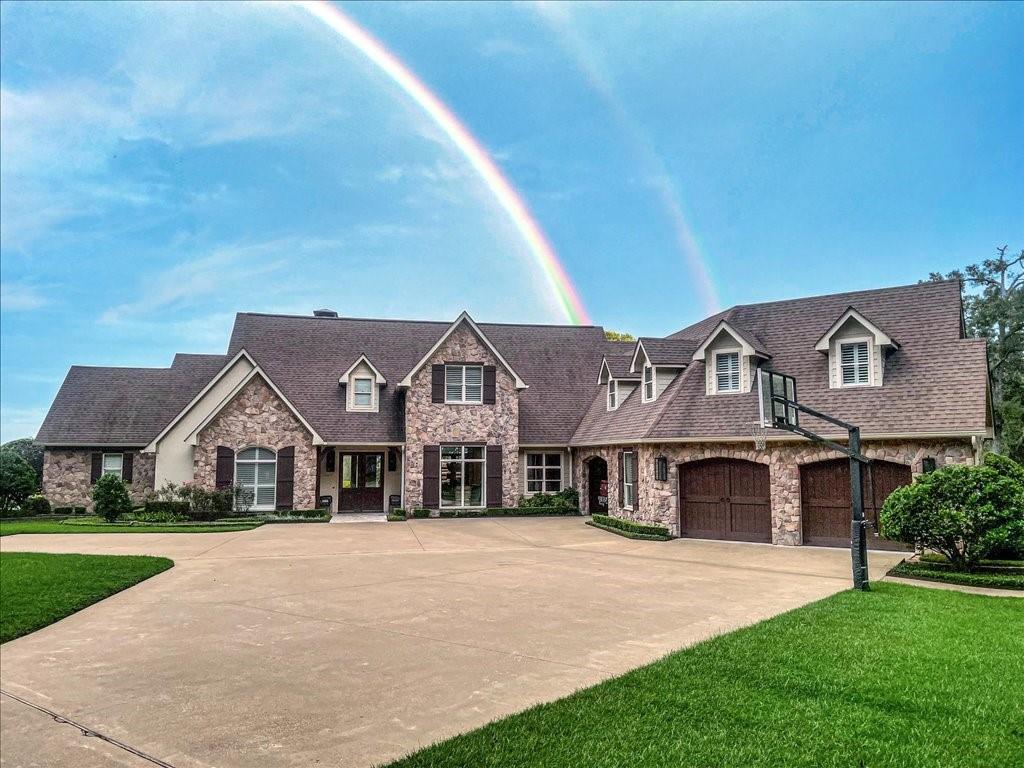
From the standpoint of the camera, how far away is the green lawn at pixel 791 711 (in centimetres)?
450

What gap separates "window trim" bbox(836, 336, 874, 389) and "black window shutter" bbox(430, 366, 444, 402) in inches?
548

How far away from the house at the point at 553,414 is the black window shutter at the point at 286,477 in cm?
5

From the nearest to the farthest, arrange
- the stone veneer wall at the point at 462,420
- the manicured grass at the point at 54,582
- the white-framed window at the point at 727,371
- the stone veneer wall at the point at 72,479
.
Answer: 1. the manicured grass at the point at 54,582
2. the white-framed window at the point at 727,371
3. the stone veneer wall at the point at 462,420
4. the stone veneer wall at the point at 72,479

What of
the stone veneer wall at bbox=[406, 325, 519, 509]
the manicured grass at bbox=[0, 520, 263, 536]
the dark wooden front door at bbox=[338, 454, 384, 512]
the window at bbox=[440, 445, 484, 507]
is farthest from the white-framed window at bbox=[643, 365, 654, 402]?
the manicured grass at bbox=[0, 520, 263, 536]

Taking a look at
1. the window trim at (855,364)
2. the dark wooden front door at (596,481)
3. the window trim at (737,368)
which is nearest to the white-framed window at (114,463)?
the dark wooden front door at (596,481)

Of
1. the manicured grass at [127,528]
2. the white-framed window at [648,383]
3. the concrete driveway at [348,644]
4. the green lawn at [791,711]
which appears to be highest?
the white-framed window at [648,383]

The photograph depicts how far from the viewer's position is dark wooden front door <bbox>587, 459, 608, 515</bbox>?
25781 mm

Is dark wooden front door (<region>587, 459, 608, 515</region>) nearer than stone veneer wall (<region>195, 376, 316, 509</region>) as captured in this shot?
No

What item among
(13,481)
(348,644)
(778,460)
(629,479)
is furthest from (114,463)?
(778,460)

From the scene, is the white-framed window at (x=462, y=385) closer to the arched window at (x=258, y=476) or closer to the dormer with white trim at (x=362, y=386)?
the dormer with white trim at (x=362, y=386)

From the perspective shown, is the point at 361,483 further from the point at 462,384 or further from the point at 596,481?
the point at 596,481

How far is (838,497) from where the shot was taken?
649 inches

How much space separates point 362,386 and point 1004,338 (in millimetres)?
31510

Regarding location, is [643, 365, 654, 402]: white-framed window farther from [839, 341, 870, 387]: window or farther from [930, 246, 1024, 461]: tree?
[930, 246, 1024, 461]: tree
